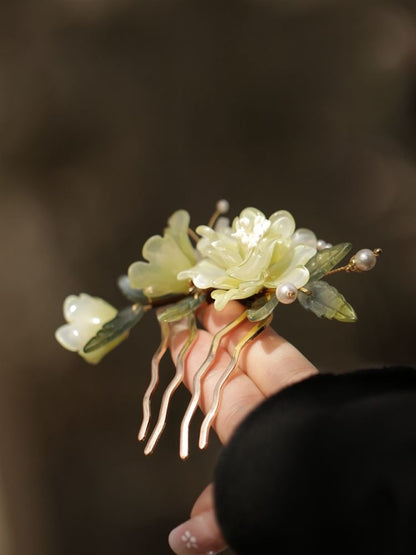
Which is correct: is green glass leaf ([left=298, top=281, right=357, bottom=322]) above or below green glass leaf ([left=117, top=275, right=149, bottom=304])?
below

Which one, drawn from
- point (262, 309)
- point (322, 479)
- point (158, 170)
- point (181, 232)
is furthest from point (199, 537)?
point (158, 170)

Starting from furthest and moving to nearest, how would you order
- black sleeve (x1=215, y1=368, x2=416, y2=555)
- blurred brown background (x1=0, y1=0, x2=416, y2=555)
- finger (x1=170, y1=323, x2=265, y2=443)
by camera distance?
blurred brown background (x1=0, y1=0, x2=416, y2=555) → finger (x1=170, y1=323, x2=265, y2=443) → black sleeve (x1=215, y1=368, x2=416, y2=555)

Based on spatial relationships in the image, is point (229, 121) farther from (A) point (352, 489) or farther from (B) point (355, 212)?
(A) point (352, 489)

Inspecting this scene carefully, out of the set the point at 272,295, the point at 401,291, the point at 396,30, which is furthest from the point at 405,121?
the point at 272,295

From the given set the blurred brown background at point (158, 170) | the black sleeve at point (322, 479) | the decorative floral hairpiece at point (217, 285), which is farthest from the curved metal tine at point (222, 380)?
the blurred brown background at point (158, 170)

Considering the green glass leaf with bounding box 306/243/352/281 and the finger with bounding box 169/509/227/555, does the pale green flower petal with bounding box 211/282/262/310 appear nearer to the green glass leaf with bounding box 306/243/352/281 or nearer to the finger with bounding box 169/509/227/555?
the green glass leaf with bounding box 306/243/352/281

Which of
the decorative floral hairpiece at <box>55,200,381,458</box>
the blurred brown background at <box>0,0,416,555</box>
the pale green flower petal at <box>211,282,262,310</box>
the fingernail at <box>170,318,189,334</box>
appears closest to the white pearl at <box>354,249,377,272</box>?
the decorative floral hairpiece at <box>55,200,381,458</box>
